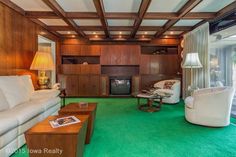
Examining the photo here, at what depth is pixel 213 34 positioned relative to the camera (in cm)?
488

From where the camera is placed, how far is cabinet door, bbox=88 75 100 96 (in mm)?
7129

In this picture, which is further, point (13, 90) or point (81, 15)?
point (81, 15)

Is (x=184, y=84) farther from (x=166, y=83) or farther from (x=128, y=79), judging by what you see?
(x=128, y=79)

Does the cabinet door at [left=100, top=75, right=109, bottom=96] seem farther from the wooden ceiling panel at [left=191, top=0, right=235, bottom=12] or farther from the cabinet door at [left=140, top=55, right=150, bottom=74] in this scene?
the wooden ceiling panel at [left=191, top=0, right=235, bottom=12]

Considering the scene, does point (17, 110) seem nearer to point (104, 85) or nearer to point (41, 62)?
point (41, 62)

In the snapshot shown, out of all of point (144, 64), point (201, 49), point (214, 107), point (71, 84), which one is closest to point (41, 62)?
point (71, 84)

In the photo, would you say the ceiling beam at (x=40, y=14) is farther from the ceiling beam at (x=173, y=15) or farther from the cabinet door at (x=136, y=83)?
the cabinet door at (x=136, y=83)

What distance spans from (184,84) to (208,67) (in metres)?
1.58

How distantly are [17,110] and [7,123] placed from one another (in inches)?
23.5

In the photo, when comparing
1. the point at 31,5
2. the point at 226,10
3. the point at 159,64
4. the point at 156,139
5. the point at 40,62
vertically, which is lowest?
the point at 156,139

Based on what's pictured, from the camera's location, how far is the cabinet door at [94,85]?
713 centimetres

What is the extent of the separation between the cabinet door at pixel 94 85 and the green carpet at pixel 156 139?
3192 mm

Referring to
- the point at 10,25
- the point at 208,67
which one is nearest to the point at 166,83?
the point at 208,67

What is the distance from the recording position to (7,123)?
209 cm
